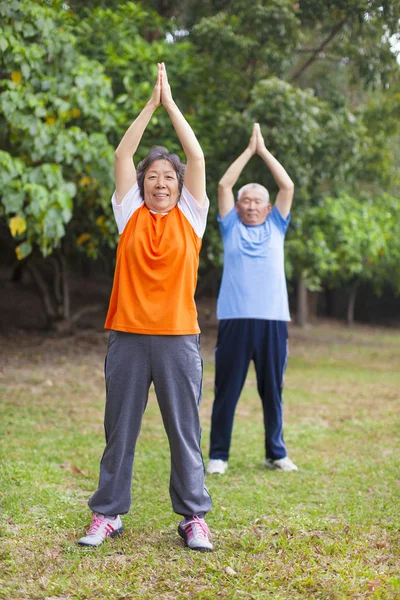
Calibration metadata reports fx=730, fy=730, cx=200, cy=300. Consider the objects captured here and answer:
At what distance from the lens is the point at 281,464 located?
4.99 metres

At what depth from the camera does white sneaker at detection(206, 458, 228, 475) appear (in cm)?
482

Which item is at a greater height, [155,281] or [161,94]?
[161,94]

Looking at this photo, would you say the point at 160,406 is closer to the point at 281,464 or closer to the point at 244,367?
the point at 244,367

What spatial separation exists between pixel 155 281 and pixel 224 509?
1474 mm

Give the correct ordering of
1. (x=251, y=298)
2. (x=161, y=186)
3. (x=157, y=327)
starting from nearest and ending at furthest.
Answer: (x=157, y=327) → (x=161, y=186) → (x=251, y=298)

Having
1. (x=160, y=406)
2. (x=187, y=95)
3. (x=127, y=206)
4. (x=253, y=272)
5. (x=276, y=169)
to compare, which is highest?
(x=187, y=95)

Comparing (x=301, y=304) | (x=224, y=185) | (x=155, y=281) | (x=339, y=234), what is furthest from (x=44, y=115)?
(x=301, y=304)

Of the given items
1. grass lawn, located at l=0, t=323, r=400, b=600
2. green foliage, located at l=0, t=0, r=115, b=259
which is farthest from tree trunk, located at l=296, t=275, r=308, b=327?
green foliage, located at l=0, t=0, r=115, b=259

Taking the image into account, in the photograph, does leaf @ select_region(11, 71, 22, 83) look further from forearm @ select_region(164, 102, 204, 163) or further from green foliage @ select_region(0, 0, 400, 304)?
forearm @ select_region(164, 102, 204, 163)

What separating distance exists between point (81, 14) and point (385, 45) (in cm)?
364

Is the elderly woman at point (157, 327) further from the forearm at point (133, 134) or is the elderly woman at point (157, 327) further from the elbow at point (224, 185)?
the elbow at point (224, 185)

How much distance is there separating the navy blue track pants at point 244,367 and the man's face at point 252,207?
668mm

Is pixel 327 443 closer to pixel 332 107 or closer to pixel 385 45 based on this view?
pixel 385 45

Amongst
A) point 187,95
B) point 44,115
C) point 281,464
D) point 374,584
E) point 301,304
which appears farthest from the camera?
point 301,304
